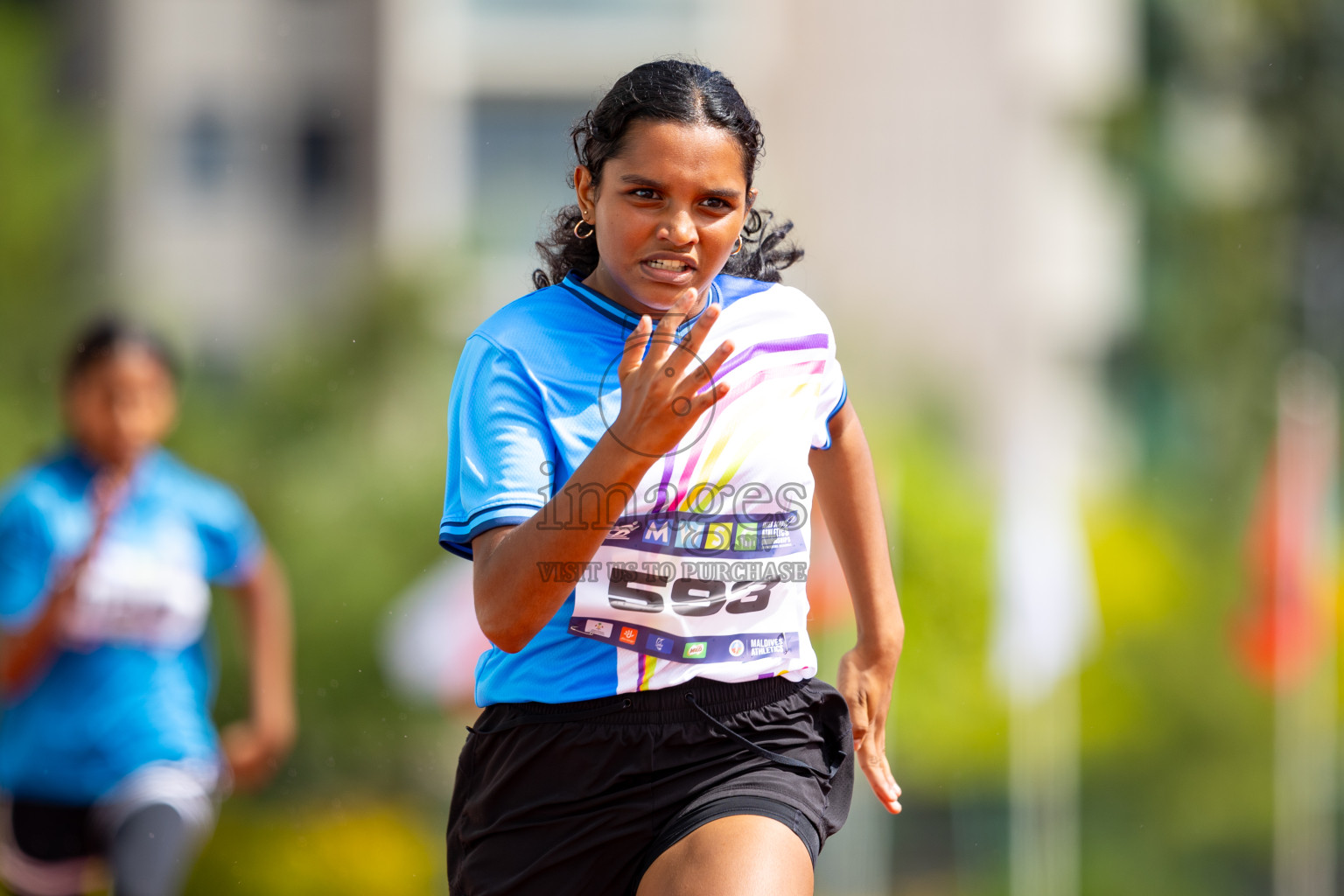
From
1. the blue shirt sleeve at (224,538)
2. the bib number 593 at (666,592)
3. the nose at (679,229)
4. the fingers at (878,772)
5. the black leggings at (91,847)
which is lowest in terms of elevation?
the black leggings at (91,847)

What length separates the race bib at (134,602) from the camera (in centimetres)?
520

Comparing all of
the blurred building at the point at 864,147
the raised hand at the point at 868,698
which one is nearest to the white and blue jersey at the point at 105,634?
the raised hand at the point at 868,698

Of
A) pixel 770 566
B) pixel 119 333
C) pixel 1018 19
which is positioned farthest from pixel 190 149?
pixel 770 566

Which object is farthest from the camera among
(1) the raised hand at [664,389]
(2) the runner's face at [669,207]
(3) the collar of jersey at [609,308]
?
(3) the collar of jersey at [609,308]

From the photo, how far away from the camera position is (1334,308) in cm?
1991

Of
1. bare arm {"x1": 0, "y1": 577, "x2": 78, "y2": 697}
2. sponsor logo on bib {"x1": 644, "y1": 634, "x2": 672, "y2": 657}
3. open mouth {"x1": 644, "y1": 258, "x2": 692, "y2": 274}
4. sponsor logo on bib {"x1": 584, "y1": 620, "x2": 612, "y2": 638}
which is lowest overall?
bare arm {"x1": 0, "y1": 577, "x2": 78, "y2": 697}

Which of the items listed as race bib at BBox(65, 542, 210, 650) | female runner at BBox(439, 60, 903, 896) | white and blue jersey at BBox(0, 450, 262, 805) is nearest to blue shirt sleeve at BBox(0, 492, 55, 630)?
white and blue jersey at BBox(0, 450, 262, 805)

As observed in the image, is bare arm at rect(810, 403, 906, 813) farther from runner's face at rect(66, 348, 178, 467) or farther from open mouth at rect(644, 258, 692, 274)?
runner's face at rect(66, 348, 178, 467)

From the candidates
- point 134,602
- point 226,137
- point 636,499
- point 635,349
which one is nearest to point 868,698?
point 636,499

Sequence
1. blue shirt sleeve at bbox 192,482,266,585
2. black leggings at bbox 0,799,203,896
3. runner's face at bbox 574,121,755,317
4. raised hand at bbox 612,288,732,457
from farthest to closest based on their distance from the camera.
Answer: blue shirt sleeve at bbox 192,482,266,585, black leggings at bbox 0,799,203,896, runner's face at bbox 574,121,755,317, raised hand at bbox 612,288,732,457

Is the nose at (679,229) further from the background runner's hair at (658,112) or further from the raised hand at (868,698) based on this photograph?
the raised hand at (868,698)

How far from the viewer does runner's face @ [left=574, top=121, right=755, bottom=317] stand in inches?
95.2

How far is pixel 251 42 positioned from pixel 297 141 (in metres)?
2.70

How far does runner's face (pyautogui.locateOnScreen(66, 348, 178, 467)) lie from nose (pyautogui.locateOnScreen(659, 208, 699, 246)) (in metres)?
3.35
